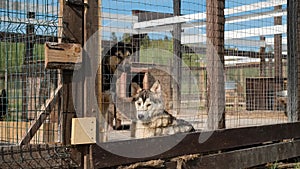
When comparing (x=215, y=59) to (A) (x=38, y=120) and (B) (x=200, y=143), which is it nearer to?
(B) (x=200, y=143)

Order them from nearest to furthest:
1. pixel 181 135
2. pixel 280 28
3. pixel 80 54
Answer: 1. pixel 80 54
2. pixel 181 135
3. pixel 280 28

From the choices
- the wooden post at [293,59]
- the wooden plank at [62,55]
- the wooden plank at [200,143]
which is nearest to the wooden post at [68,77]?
the wooden plank at [62,55]

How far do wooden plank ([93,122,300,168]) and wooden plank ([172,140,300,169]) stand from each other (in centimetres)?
8

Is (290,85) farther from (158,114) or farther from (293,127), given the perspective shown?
(158,114)

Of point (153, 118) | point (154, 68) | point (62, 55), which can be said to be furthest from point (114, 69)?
point (62, 55)

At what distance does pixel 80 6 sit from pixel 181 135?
1.64m

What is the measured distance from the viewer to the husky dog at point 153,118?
16.9ft

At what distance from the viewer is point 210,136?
4.38m

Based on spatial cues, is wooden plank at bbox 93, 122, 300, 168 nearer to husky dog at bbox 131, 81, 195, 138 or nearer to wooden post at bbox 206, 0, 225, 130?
wooden post at bbox 206, 0, 225, 130

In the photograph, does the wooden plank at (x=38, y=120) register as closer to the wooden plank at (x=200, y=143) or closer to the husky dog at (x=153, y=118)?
the wooden plank at (x=200, y=143)

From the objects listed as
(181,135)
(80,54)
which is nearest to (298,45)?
(181,135)

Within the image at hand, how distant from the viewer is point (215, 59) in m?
4.54

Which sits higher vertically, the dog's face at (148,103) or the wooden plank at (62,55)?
the wooden plank at (62,55)

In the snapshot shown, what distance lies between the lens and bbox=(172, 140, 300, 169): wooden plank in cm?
425
